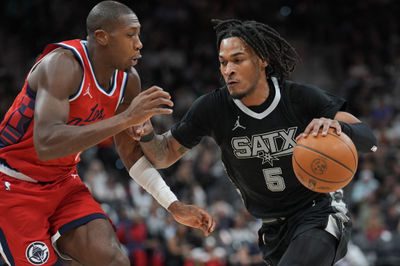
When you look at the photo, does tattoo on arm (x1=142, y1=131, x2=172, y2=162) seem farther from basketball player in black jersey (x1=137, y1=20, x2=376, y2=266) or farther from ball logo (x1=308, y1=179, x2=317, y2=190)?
ball logo (x1=308, y1=179, x2=317, y2=190)

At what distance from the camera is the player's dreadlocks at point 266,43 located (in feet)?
14.1

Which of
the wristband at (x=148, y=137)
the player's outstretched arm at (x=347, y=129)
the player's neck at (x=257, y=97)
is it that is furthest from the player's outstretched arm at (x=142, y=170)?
the player's outstretched arm at (x=347, y=129)

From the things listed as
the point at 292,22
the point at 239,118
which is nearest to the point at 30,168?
the point at 239,118

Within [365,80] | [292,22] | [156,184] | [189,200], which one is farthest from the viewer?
[292,22]

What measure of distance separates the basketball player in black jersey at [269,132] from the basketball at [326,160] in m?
0.30

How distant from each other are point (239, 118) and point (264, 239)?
3.13 ft

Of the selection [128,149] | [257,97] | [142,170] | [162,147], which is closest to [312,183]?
→ [257,97]

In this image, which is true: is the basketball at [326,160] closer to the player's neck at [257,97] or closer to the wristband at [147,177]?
the player's neck at [257,97]

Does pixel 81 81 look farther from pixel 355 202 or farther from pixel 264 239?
pixel 355 202

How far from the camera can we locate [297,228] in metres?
4.09

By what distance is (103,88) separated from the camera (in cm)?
414

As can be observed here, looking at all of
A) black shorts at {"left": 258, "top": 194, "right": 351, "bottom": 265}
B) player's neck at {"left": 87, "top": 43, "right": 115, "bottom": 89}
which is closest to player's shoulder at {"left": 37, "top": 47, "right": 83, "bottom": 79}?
player's neck at {"left": 87, "top": 43, "right": 115, "bottom": 89}

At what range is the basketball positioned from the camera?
3635mm

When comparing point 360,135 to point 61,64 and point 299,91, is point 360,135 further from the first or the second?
point 61,64
